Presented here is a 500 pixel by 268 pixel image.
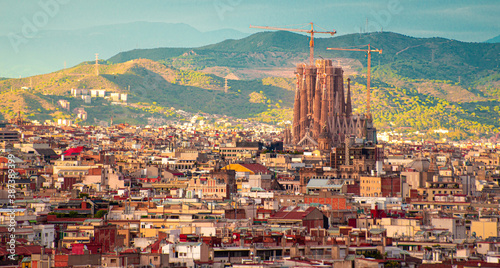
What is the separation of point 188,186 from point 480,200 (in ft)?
106

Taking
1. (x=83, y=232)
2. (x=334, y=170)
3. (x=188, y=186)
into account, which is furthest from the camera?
(x=334, y=170)

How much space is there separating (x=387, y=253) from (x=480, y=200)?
215ft

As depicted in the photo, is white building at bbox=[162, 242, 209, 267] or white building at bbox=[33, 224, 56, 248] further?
white building at bbox=[33, 224, 56, 248]

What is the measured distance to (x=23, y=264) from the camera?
215 ft

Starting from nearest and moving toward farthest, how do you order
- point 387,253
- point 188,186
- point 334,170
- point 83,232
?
point 387,253 < point 83,232 < point 188,186 < point 334,170

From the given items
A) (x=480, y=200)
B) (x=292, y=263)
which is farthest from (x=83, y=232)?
(x=480, y=200)

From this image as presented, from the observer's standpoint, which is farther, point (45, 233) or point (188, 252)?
point (45, 233)

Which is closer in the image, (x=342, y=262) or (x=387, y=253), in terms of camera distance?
(x=342, y=262)

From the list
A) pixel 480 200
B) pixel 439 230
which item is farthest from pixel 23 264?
pixel 480 200

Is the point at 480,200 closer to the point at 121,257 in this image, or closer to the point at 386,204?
the point at 386,204

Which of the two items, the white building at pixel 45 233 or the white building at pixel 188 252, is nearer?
the white building at pixel 188 252

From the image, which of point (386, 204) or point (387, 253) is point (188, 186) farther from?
point (387, 253)

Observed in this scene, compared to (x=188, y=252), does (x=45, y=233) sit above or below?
above

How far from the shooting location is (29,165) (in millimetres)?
196625
